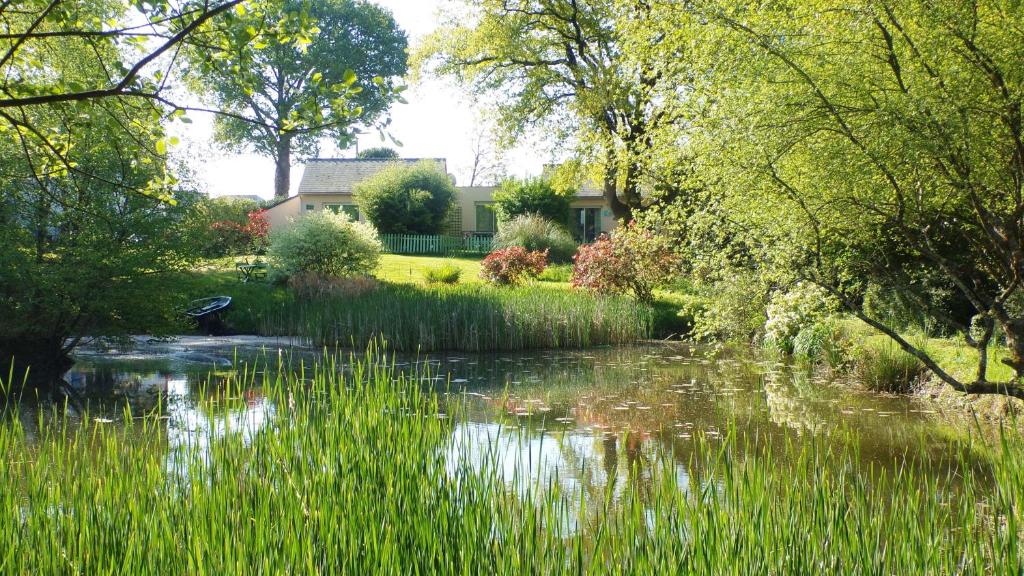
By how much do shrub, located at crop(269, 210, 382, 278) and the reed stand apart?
330cm

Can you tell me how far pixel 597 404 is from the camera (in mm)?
9750

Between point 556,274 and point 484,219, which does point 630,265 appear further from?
point 484,219

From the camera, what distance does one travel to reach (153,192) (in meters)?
5.82

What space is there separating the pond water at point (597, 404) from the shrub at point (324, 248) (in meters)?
5.62

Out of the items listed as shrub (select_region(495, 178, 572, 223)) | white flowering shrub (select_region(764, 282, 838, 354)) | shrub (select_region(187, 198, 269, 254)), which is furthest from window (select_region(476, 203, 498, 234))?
white flowering shrub (select_region(764, 282, 838, 354))

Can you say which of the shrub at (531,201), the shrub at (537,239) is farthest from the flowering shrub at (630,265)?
the shrub at (531,201)

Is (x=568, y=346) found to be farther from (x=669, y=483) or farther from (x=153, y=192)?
(x=669, y=483)

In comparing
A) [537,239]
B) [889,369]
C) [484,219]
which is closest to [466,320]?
[889,369]

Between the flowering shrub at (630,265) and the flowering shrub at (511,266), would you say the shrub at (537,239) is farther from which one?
the flowering shrub at (630,265)

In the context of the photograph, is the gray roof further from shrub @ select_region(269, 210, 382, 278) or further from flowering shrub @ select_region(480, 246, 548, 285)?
shrub @ select_region(269, 210, 382, 278)

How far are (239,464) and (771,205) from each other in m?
5.04

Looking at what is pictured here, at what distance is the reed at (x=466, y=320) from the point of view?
1472 centimetres

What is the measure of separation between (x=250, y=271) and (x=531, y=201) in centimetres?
1406

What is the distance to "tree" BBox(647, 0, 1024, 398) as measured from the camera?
20.0 ft
